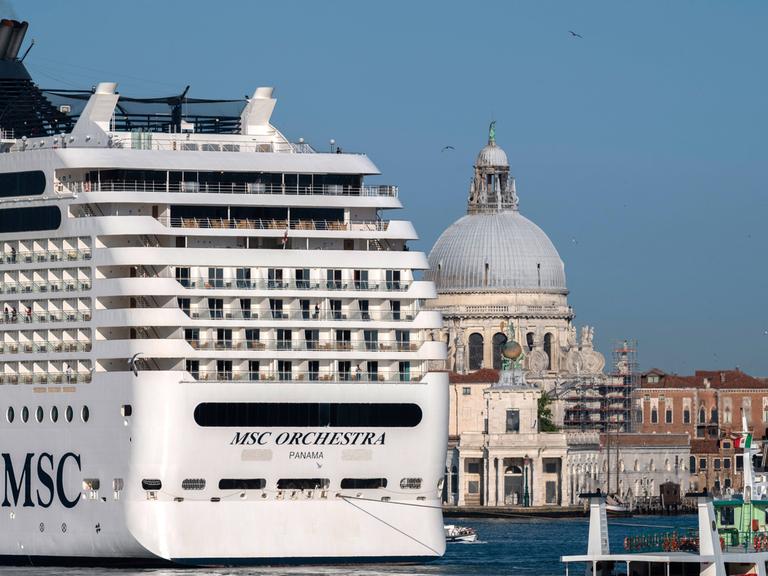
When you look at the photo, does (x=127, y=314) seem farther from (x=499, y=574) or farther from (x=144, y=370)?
(x=499, y=574)

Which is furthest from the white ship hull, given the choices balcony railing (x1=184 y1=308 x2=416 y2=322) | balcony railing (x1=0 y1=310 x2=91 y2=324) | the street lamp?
the street lamp

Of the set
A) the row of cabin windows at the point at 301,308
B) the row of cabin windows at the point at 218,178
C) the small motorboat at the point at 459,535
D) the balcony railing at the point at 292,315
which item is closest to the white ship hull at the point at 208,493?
the balcony railing at the point at 292,315

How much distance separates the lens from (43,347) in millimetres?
61031

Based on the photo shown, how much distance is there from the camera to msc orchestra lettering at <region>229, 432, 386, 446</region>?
58094mm

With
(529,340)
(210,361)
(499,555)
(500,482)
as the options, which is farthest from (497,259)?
(210,361)

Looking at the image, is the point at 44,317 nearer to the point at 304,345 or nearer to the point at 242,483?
the point at 304,345

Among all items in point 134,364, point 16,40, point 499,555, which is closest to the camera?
point 134,364

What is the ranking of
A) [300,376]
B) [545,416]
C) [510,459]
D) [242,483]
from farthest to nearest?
[545,416] → [510,459] → [300,376] → [242,483]

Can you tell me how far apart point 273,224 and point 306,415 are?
4.60m

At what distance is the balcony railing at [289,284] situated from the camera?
59.0m

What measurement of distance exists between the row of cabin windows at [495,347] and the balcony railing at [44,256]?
8805cm

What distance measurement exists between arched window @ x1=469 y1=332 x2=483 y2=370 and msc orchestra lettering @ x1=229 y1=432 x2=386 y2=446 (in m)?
91.4

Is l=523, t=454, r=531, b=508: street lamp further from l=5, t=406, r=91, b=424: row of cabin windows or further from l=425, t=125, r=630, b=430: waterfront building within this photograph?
l=5, t=406, r=91, b=424: row of cabin windows

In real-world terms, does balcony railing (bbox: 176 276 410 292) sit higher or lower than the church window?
lower
